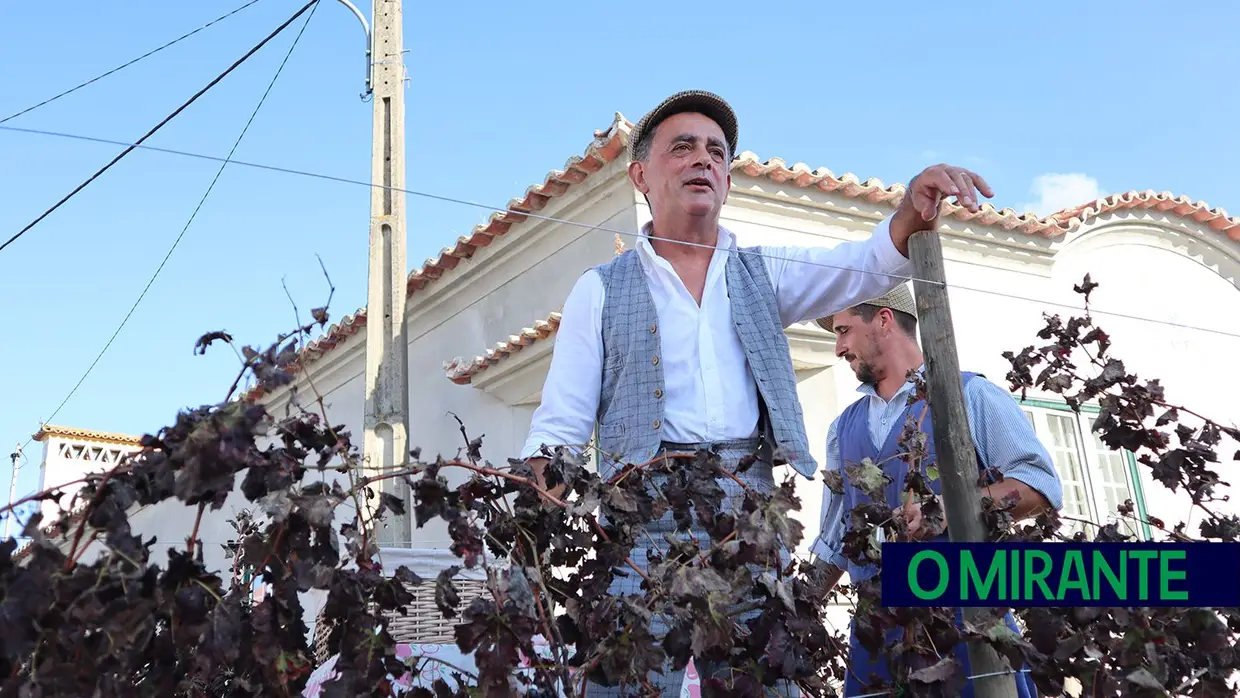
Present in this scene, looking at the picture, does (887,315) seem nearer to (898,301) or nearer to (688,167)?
(898,301)

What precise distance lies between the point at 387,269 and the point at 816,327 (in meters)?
2.60

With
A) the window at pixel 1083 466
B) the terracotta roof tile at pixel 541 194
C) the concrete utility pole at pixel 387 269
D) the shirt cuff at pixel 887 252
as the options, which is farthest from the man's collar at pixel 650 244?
the window at pixel 1083 466

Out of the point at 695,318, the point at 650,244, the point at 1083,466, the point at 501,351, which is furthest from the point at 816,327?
the point at 695,318

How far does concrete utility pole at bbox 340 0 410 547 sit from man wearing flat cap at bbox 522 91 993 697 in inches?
146

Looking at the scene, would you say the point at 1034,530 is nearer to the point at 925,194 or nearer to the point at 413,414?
the point at 925,194

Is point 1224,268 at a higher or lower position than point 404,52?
lower

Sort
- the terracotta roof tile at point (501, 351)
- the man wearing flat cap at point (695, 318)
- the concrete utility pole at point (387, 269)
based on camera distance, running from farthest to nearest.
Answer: the terracotta roof tile at point (501, 351), the concrete utility pole at point (387, 269), the man wearing flat cap at point (695, 318)

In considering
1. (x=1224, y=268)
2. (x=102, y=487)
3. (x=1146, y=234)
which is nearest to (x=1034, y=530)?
(x=102, y=487)

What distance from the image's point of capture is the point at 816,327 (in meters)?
6.70

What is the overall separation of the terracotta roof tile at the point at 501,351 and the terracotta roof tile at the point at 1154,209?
12.7ft

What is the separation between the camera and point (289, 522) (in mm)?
1535

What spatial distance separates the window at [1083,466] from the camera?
771cm

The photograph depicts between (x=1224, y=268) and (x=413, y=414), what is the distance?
6.62m

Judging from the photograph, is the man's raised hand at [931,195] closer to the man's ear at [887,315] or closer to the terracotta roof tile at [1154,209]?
the man's ear at [887,315]
